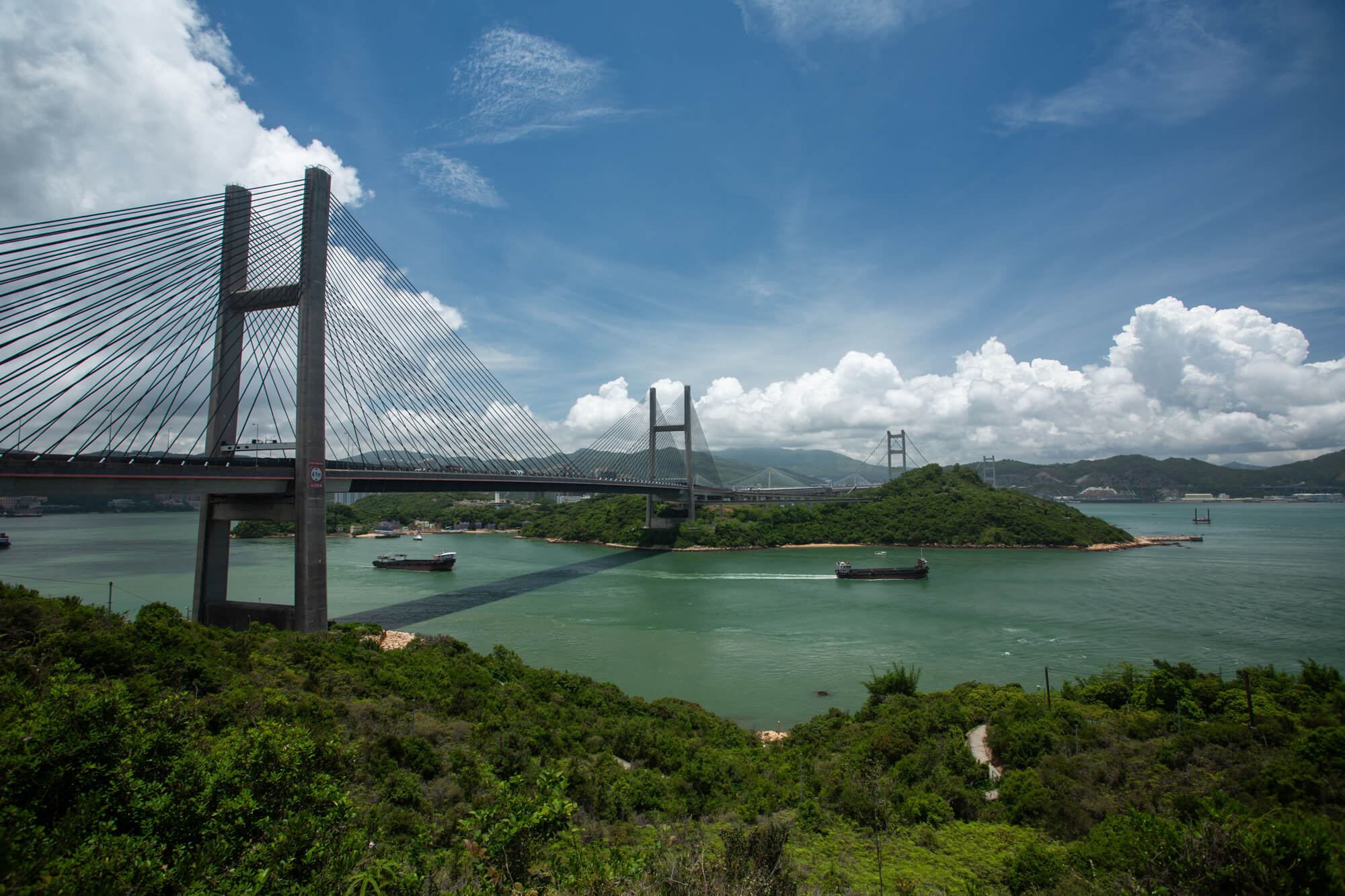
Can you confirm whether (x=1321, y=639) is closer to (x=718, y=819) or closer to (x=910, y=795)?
(x=910, y=795)

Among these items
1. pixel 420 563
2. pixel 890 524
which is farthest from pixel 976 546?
pixel 420 563

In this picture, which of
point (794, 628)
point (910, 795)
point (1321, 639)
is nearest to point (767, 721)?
point (910, 795)

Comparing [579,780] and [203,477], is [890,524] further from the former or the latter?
[203,477]

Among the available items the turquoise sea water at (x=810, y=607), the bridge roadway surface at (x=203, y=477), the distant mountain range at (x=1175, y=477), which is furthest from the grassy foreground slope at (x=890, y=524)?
the distant mountain range at (x=1175, y=477)

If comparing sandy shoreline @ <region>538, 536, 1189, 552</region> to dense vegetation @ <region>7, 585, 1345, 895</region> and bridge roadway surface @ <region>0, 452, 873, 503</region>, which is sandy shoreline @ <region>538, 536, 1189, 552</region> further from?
dense vegetation @ <region>7, 585, 1345, 895</region>

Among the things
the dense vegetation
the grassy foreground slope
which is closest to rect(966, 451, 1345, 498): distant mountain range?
the grassy foreground slope

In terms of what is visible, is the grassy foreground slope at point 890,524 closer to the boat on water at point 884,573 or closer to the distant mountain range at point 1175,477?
the boat on water at point 884,573

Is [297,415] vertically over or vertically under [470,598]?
over
